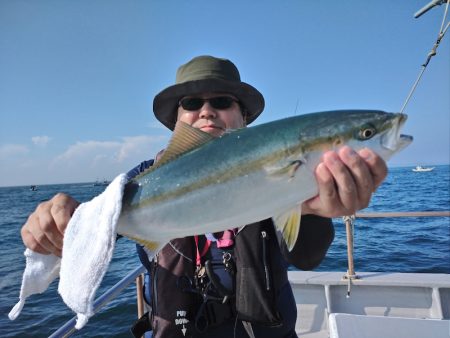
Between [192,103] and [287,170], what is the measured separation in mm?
1998

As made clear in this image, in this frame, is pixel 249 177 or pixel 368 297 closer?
pixel 249 177

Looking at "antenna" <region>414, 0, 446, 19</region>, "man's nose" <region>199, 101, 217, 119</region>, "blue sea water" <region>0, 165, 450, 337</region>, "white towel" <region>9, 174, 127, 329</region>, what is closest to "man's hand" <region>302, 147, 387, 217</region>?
"white towel" <region>9, 174, 127, 329</region>

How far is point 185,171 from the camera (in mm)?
2271

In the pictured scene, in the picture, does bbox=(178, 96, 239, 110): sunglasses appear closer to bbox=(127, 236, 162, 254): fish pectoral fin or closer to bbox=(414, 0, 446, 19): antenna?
bbox=(127, 236, 162, 254): fish pectoral fin

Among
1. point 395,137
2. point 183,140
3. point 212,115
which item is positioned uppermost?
point 212,115

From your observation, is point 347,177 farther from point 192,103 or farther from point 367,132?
point 192,103

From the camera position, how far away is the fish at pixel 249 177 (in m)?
2.16

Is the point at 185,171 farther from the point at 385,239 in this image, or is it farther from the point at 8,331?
the point at 385,239

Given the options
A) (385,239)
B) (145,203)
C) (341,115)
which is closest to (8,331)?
(145,203)

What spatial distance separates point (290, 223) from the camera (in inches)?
89.7

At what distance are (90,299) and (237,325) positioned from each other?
4.92ft

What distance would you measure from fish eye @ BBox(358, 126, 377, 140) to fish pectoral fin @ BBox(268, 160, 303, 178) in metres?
0.51

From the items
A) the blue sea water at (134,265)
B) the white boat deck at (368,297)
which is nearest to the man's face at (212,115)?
the white boat deck at (368,297)

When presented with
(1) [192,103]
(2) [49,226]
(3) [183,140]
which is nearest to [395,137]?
(3) [183,140]
